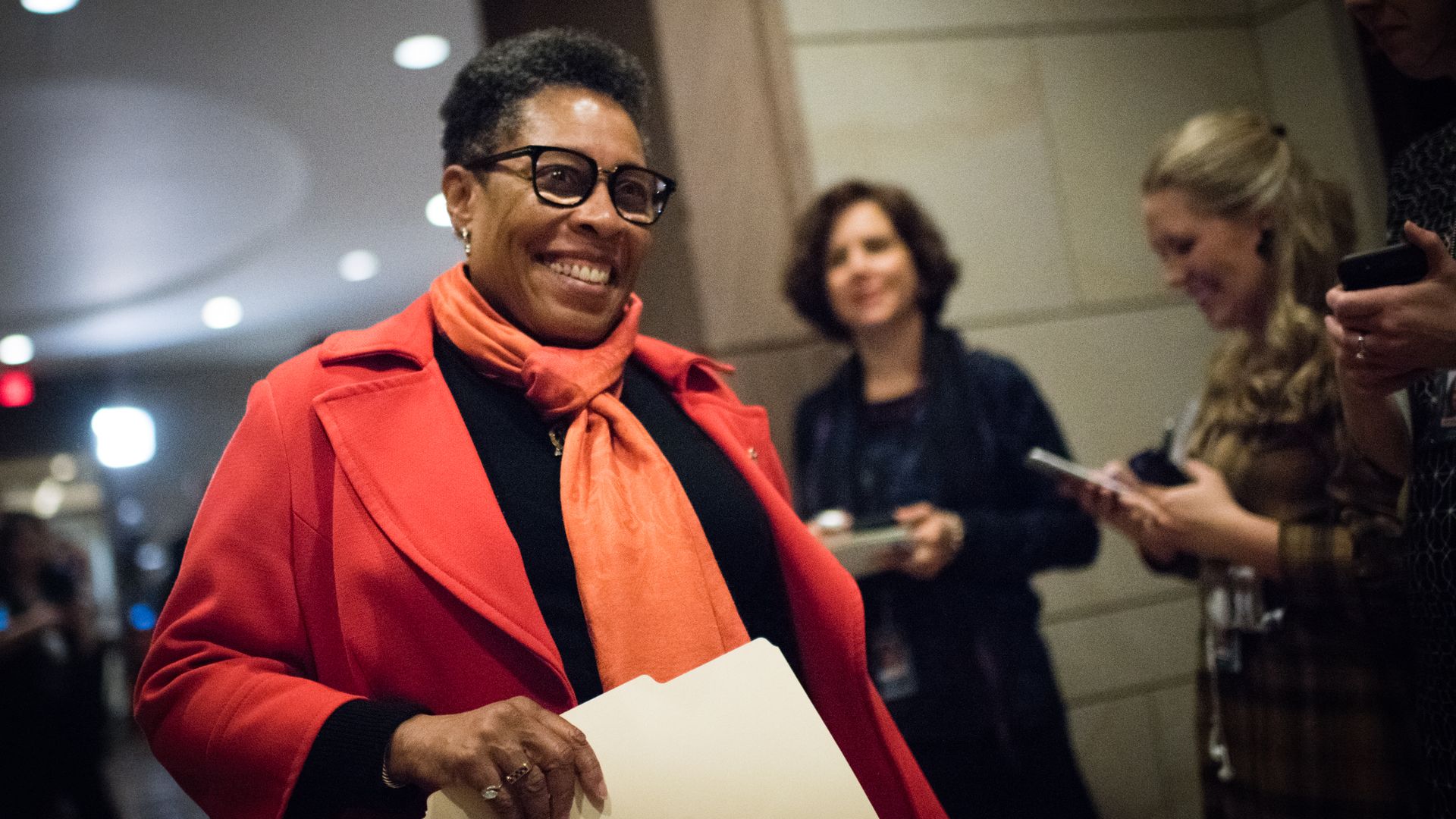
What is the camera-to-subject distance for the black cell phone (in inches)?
52.6

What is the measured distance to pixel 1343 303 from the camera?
4.66 feet

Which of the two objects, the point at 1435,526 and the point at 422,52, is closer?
the point at 1435,526

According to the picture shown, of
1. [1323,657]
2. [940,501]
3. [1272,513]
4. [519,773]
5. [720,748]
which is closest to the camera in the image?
[519,773]

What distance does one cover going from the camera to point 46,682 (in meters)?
2.58

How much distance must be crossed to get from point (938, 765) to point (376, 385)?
168 centimetres

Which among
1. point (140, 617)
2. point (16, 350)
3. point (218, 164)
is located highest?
point (218, 164)

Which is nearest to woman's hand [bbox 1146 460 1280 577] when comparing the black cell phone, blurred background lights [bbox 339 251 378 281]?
the black cell phone

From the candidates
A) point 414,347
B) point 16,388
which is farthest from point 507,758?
point 16,388

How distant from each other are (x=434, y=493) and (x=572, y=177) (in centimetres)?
48

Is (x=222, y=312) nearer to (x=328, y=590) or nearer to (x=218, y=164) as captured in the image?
(x=218, y=164)

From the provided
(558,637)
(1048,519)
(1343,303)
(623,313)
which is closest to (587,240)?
(623,313)

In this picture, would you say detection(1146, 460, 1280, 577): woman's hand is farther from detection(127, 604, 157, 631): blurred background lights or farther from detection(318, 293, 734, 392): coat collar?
detection(127, 604, 157, 631): blurred background lights

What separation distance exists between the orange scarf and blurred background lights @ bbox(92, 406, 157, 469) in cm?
181

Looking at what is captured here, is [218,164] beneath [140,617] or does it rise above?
above
